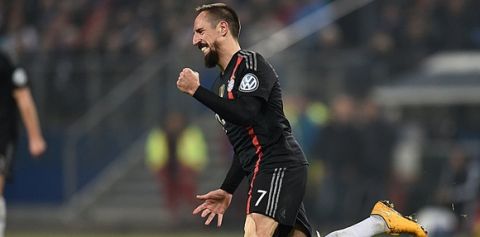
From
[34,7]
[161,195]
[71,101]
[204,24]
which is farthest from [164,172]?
[204,24]

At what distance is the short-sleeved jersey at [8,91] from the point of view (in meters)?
12.6

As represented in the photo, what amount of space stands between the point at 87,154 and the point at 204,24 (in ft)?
46.2

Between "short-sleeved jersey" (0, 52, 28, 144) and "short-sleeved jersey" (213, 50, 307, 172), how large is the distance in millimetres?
3843

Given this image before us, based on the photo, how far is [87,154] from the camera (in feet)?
75.5

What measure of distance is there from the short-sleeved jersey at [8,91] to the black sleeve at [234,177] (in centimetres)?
353

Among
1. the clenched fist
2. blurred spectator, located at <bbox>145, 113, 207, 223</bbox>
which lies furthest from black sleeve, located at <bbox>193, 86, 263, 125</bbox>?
blurred spectator, located at <bbox>145, 113, 207, 223</bbox>

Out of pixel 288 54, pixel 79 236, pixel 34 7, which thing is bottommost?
pixel 79 236

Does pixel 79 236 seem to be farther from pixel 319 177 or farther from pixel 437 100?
pixel 437 100

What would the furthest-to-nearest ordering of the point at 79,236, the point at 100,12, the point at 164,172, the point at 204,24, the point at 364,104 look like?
1. the point at 100,12
2. the point at 164,172
3. the point at 364,104
4. the point at 79,236
5. the point at 204,24

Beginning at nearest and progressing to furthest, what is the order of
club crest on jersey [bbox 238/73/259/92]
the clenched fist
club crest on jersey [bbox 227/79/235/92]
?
the clenched fist < club crest on jersey [bbox 238/73/259/92] < club crest on jersey [bbox 227/79/235/92]

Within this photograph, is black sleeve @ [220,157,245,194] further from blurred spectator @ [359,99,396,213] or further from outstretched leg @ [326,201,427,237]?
blurred spectator @ [359,99,396,213]

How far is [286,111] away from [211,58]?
12.1 meters

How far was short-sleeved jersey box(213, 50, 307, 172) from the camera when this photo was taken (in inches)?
354

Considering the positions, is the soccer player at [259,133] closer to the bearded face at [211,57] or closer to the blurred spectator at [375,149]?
the bearded face at [211,57]
